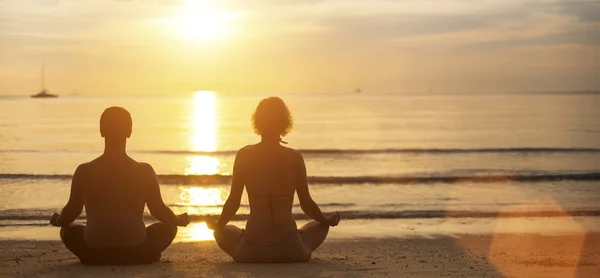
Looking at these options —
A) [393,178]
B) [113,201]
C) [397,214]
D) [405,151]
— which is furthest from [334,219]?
[405,151]

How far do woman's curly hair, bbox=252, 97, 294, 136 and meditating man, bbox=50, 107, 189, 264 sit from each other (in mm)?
→ 988

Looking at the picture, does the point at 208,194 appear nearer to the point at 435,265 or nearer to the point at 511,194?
the point at 511,194

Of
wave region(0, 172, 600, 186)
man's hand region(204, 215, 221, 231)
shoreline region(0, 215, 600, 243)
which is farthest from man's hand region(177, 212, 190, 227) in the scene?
wave region(0, 172, 600, 186)

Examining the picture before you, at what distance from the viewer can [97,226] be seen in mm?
7141

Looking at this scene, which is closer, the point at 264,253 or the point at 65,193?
the point at 264,253

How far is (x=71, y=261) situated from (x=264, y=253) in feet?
6.76

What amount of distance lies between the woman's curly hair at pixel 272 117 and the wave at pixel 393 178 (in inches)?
520

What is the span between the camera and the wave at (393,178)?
68.0 ft

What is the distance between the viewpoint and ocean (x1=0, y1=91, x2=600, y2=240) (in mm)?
13633

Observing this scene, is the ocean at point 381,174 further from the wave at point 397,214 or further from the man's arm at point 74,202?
the man's arm at point 74,202

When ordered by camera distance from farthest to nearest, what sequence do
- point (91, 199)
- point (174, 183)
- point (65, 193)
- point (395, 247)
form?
point (174, 183), point (65, 193), point (395, 247), point (91, 199)

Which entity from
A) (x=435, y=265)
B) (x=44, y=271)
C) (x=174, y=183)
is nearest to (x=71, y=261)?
(x=44, y=271)

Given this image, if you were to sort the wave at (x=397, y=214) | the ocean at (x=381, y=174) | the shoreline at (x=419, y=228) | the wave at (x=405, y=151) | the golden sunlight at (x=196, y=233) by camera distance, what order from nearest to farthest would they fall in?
the golden sunlight at (x=196, y=233), the shoreline at (x=419, y=228), the ocean at (x=381, y=174), the wave at (x=397, y=214), the wave at (x=405, y=151)

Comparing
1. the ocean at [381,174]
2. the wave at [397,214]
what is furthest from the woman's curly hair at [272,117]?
the wave at [397,214]
